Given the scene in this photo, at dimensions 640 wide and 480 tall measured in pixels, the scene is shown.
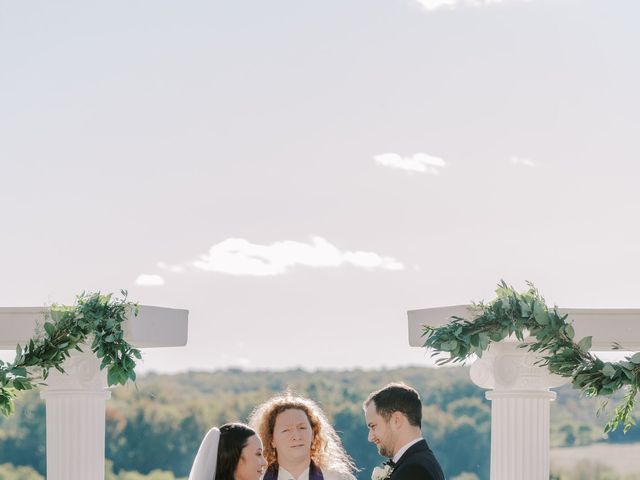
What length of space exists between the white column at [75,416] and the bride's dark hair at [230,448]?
1849 millimetres

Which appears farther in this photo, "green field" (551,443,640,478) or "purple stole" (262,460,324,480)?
"green field" (551,443,640,478)

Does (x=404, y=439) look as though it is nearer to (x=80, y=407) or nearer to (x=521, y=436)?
(x=521, y=436)

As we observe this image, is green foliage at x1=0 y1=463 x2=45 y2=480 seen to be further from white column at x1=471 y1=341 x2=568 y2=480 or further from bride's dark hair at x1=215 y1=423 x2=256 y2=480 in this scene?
bride's dark hair at x1=215 y1=423 x2=256 y2=480

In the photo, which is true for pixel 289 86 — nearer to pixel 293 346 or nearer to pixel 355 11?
pixel 355 11

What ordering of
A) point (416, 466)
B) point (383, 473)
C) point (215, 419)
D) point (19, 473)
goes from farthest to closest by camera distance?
point (215, 419) < point (19, 473) < point (383, 473) < point (416, 466)

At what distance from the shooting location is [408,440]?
24.6 feet

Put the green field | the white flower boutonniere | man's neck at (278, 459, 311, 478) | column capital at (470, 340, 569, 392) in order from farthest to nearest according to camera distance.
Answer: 1. the green field
2. column capital at (470, 340, 569, 392)
3. man's neck at (278, 459, 311, 478)
4. the white flower boutonniere

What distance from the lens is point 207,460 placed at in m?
7.48

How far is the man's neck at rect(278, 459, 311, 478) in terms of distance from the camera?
8.46m

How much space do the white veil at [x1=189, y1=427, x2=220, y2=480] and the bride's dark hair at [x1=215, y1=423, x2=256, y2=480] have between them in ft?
0.10

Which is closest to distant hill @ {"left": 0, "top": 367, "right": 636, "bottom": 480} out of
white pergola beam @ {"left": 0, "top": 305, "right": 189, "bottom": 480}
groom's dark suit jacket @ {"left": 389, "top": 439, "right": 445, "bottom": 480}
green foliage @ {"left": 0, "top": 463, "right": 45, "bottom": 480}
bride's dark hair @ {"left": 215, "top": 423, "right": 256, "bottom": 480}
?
green foliage @ {"left": 0, "top": 463, "right": 45, "bottom": 480}

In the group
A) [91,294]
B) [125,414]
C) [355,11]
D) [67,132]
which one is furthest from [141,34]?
[91,294]

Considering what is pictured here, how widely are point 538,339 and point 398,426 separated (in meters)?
1.37

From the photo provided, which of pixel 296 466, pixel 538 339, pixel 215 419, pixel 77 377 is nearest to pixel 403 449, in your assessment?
pixel 296 466
